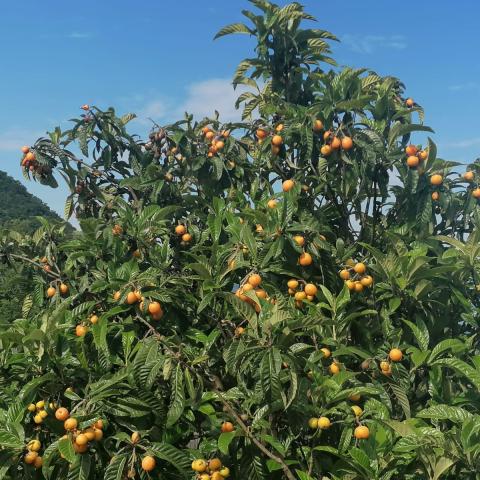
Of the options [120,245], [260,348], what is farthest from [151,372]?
[120,245]

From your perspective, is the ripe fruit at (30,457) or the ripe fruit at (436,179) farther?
the ripe fruit at (436,179)

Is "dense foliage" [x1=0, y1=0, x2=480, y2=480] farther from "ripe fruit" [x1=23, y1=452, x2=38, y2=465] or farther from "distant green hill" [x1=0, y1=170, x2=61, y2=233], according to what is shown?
"distant green hill" [x1=0, y1=170, x2=61, y2=233]

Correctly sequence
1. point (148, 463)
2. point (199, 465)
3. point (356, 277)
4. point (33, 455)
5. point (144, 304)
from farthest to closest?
point (356, 277) → point (144, 304) → point (33, 455) → point (199, 465) → point (148, 463)

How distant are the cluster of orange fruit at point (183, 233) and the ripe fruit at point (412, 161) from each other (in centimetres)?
160

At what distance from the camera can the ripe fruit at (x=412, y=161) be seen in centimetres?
361

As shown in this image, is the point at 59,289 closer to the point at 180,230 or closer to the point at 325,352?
the point at 180,230

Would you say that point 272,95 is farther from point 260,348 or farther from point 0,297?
point 0,297

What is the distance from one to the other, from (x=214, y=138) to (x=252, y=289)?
1690mm

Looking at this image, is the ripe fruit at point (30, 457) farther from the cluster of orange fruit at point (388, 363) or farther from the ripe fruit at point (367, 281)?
the ripe fruit at point (367, 281)

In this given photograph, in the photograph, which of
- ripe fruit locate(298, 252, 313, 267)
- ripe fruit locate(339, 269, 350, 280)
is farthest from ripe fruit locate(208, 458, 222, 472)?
ripe fruit locate(339, 269, 350, 280)

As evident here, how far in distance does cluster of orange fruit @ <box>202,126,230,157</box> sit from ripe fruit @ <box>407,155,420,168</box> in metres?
1.37

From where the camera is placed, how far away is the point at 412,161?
3.62 meters

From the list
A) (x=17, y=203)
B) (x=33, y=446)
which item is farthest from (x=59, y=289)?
(x=17, y=203)

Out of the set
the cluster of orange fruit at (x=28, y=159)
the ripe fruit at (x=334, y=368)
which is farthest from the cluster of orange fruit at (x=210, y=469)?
the cluster of orange fruit at (x=28, y=159)
